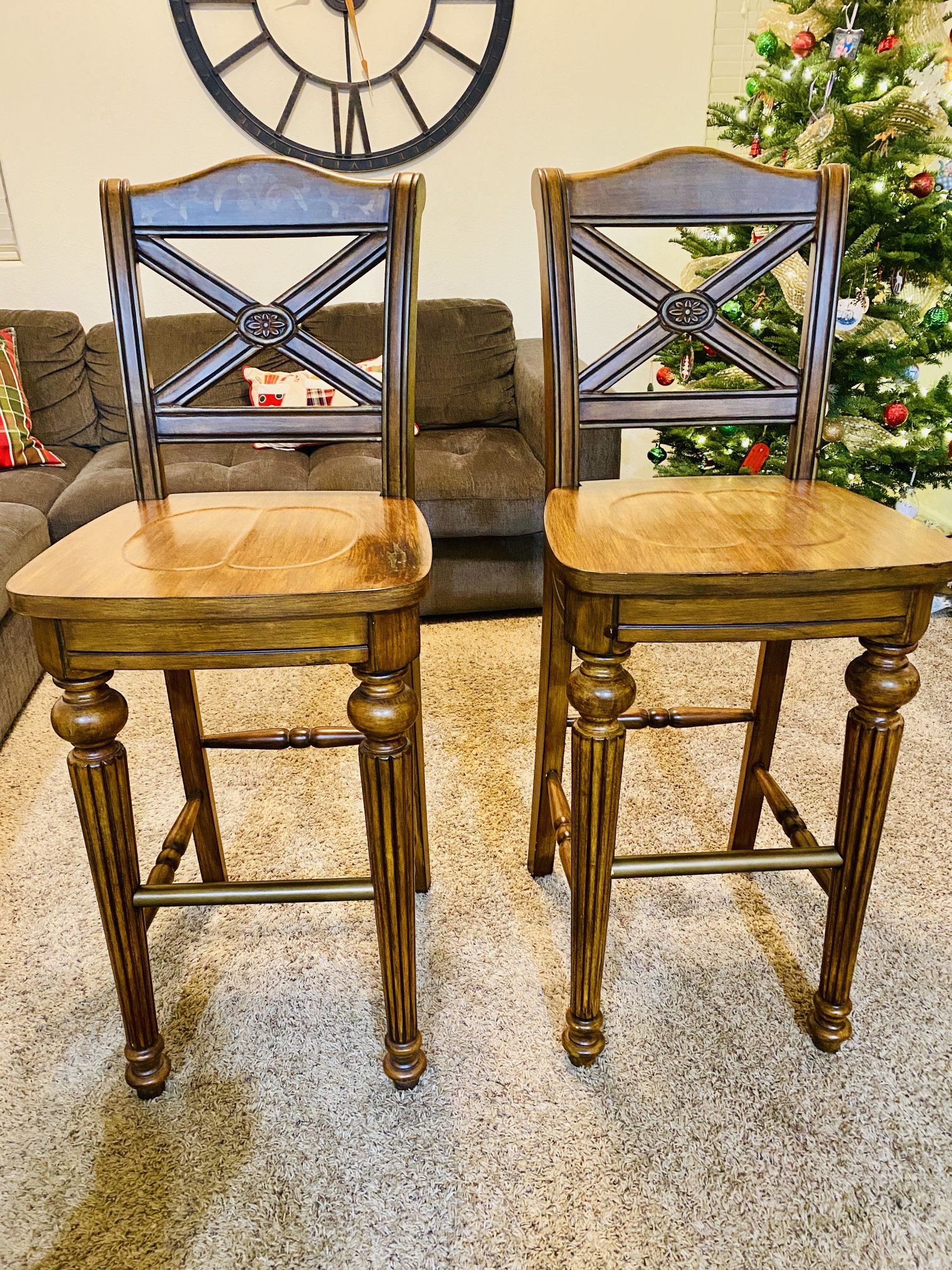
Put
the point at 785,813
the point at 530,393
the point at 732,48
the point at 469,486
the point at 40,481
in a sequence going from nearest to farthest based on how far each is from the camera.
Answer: the point at 785,813, the point at 469,486, the point at 40,481, the point at 530,393, the point at 732,48

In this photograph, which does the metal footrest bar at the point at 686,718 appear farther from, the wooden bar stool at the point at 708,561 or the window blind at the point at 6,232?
the window blind at the point at 6,232

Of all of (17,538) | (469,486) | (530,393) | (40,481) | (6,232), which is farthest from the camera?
(6,232)

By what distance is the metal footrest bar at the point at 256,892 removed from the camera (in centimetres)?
92

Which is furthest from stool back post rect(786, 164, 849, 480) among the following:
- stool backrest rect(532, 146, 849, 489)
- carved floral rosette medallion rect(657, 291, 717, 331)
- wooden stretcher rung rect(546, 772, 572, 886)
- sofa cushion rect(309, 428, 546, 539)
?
sofa cushion rect(309, 428, 546, 539)

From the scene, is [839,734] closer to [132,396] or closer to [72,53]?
[132,396]

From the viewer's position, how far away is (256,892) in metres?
0.93

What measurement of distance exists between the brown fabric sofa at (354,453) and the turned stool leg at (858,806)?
4.46 feet

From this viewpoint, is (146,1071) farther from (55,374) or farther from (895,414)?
(55,374)

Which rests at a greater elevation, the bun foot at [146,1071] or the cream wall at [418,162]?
the cream wall at [418,162]

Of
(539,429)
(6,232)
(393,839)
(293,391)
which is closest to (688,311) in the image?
(393,839)

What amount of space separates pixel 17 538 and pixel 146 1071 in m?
1.36

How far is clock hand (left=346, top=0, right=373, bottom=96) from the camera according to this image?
2621 mm

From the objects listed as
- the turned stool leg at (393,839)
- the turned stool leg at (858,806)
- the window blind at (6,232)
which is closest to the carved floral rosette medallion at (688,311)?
the turned stool leg at (858,806)

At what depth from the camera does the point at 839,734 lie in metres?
1.74
